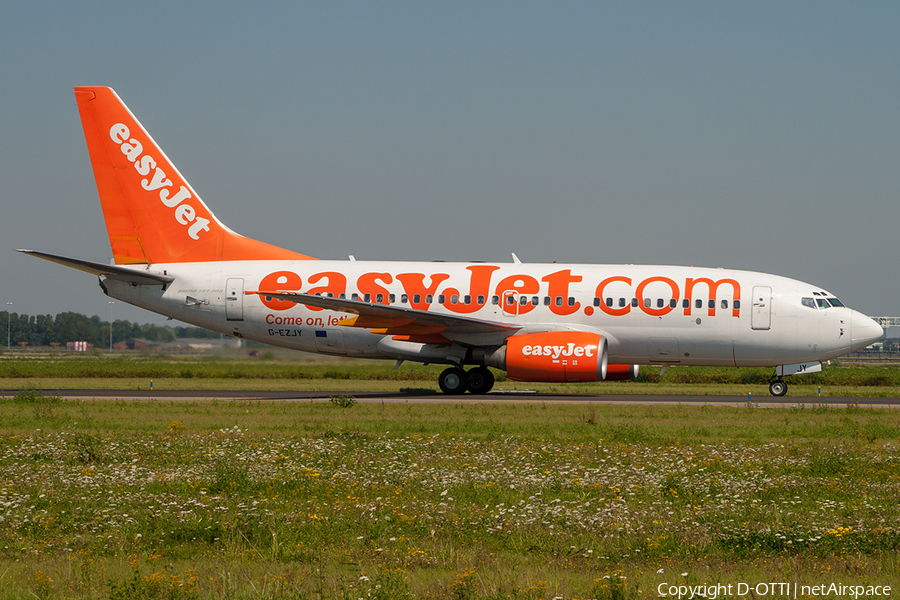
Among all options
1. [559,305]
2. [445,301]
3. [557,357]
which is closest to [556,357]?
[557,357]

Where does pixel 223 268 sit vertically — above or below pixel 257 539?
above

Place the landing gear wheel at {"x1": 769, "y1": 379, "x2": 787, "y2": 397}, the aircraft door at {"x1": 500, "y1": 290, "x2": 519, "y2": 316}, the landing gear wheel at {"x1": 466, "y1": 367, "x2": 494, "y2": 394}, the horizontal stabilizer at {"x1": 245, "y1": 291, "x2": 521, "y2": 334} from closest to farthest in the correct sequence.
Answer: the horizontal stabilizer at {"x1": 245, "y1": 291, "x2": 521, "y2": 334} → the aircraft door at {"x1": 500, "y1": 290, "x2": 519, "y2": 316} → the landing gear wheel at {"x1": 769, "y1": 379, "x2": 787, "y2": 397} → the landing gear wheel at {"x1": 466, "y1": 367, "x2": 494, "y2": 394}

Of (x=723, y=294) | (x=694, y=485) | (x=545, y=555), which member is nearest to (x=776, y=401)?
(x=723, y=294)

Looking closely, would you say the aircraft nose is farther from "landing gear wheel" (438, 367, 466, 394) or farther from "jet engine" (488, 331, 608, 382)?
"landing gear wheel" (438, 367, 466, 394)

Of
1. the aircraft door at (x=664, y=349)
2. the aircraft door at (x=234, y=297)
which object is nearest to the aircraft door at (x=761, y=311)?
the aircraft door at (x=664, y=349)

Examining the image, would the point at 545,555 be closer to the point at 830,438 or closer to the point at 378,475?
the point at 378,475

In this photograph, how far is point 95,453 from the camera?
12828 mm

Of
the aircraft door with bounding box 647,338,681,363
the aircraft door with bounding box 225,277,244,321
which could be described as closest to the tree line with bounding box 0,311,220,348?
the aircraft door with bounding box 225,277,244,321

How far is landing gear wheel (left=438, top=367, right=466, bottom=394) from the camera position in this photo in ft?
86.8

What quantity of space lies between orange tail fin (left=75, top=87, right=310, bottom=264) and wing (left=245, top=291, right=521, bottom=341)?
181 inches

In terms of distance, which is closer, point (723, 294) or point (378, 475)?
point (378, 475)

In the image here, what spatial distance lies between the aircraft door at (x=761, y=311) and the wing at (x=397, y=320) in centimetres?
693

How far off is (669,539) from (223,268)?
22.3 metres

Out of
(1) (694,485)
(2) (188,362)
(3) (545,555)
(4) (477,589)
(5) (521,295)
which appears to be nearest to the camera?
(4) (477,589)
